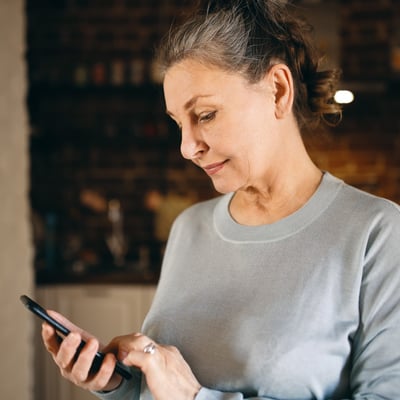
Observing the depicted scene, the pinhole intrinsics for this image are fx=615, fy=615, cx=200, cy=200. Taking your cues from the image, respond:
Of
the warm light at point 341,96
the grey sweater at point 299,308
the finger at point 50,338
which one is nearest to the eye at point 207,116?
the grey sweater at point 299,308

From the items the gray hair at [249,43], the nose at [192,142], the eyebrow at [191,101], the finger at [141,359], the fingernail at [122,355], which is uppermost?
the gray hair at [249,43]

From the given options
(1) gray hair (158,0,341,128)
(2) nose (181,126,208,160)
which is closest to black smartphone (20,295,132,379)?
(2) nose (181,126,208,160)

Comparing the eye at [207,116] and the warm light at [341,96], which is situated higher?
the warm light at [341,96]

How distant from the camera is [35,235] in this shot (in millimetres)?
4012

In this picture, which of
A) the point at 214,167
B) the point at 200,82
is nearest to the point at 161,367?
the point at 214,167

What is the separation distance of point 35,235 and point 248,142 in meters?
3.12

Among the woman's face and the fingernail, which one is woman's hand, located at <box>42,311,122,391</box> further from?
the woman's face

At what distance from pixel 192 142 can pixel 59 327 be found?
0.41 metres

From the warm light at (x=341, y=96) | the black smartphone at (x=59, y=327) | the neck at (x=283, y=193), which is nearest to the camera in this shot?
the black smartphone at (x=59, y=327)

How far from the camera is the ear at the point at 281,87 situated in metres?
1.16

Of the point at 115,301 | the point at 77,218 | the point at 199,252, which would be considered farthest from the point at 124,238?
the point at 199,252

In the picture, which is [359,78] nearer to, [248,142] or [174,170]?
[174,170]

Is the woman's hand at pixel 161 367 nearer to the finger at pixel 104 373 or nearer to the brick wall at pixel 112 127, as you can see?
the finger at pixel 104 373

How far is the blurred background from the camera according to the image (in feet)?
13.2
